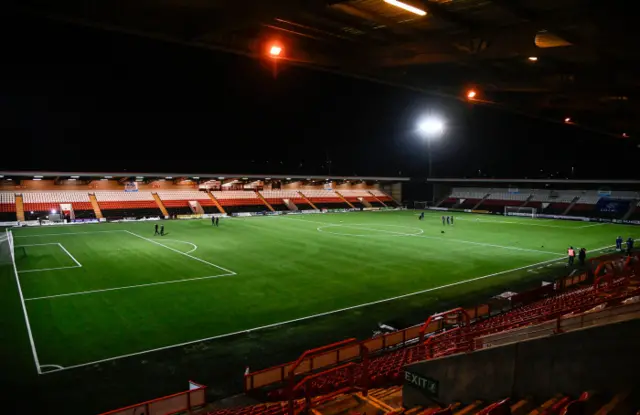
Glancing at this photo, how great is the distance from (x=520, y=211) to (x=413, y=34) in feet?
216

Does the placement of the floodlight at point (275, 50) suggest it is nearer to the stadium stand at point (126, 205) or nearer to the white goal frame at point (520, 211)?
the stadium stand at point (126, 205)

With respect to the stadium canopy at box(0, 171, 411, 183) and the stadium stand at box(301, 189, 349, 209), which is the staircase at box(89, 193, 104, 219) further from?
the stadium stand at box(301, 189, 349, 209)

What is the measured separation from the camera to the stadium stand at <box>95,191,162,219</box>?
171ft

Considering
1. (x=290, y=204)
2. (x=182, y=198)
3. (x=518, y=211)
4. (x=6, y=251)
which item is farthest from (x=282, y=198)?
(x=6, y=251)

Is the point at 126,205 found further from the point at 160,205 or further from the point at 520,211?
the point at 520,211

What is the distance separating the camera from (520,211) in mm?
65250

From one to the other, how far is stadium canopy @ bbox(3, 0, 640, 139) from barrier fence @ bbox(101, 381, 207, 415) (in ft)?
24.0

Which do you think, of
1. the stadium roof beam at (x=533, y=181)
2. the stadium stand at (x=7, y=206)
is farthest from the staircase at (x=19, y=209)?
the stadium roof beam at (x=533, y=181)

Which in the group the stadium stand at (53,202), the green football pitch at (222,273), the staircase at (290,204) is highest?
the stadium stand at (53,202)

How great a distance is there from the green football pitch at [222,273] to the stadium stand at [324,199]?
26.2 meters

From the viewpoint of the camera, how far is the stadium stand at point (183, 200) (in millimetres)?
57100

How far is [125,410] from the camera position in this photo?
870 centimetres

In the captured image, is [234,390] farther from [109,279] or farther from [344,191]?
[344,191]

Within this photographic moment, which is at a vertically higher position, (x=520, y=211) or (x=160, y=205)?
(x=160, y=205)
